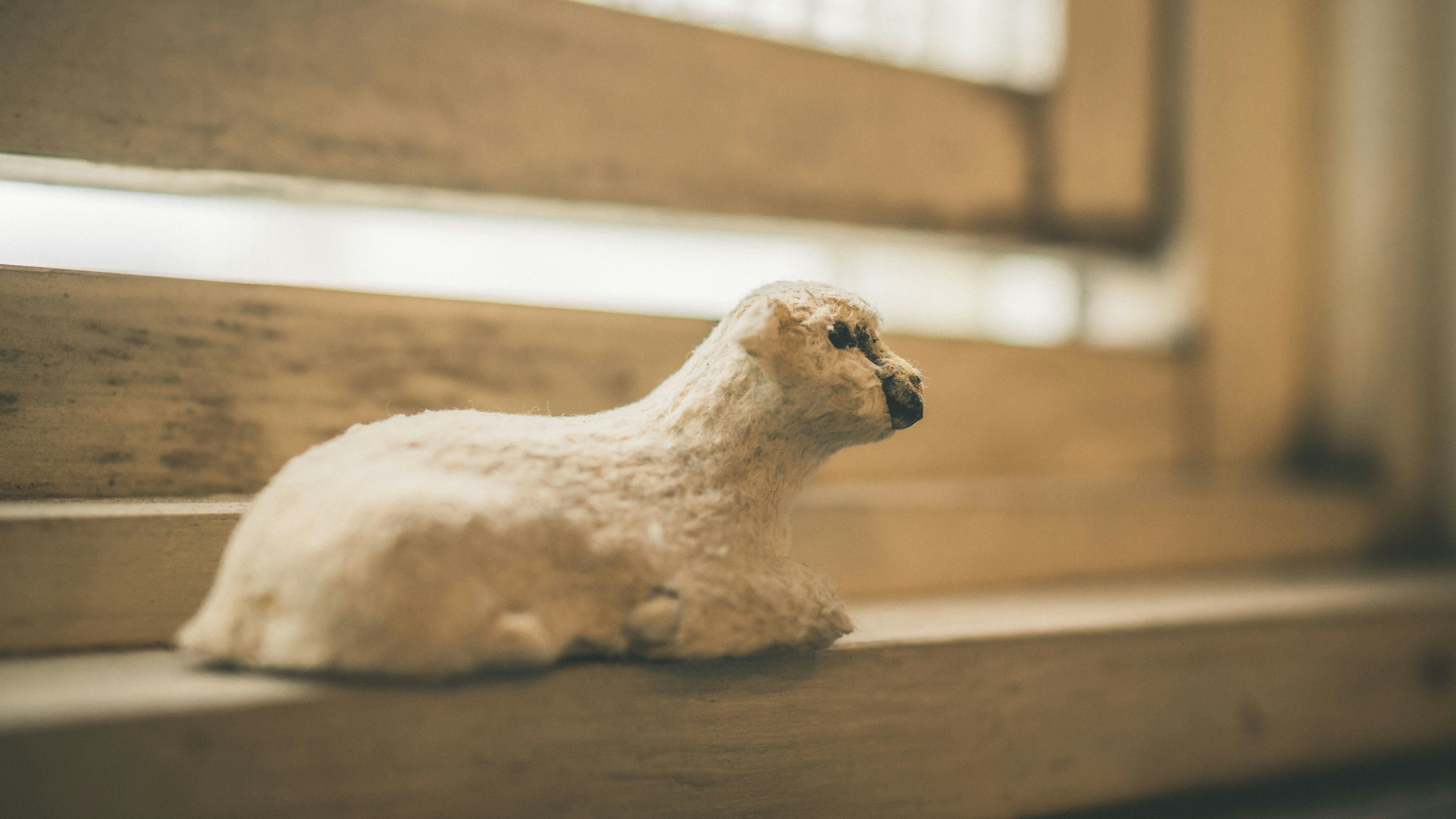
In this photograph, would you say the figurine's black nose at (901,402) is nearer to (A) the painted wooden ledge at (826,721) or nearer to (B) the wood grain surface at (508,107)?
(A) the painted wooden ledge at (826,721)

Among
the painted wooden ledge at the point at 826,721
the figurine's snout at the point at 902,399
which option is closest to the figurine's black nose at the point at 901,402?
the figurine's snout at the point at 902,399

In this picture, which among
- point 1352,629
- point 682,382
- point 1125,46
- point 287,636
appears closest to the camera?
point 287,636

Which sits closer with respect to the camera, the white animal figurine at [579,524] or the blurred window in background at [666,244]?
the white animal figurine at [579,524]

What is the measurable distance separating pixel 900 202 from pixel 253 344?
212cm

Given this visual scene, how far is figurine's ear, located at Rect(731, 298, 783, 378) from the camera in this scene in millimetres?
1392

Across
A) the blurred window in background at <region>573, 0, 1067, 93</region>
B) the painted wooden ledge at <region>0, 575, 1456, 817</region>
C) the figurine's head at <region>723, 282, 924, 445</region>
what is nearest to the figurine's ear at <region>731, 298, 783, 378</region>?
the figurine's head at <region>723, 282, 924, 445</region>

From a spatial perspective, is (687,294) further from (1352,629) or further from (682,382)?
(1352,629)

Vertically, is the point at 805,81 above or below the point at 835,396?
above

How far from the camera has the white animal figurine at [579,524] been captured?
1.19m

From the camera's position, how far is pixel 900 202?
3111mm

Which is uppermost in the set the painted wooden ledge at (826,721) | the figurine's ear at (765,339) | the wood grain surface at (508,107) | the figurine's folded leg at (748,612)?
the wood grain surface at (508,107)

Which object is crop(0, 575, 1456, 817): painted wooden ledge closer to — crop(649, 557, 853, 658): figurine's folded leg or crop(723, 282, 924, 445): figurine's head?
crop(649, 557, 853, 658): figurine's folded leg

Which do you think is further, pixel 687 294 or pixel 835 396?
pixel 687 294

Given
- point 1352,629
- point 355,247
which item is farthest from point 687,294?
point 1352,629
